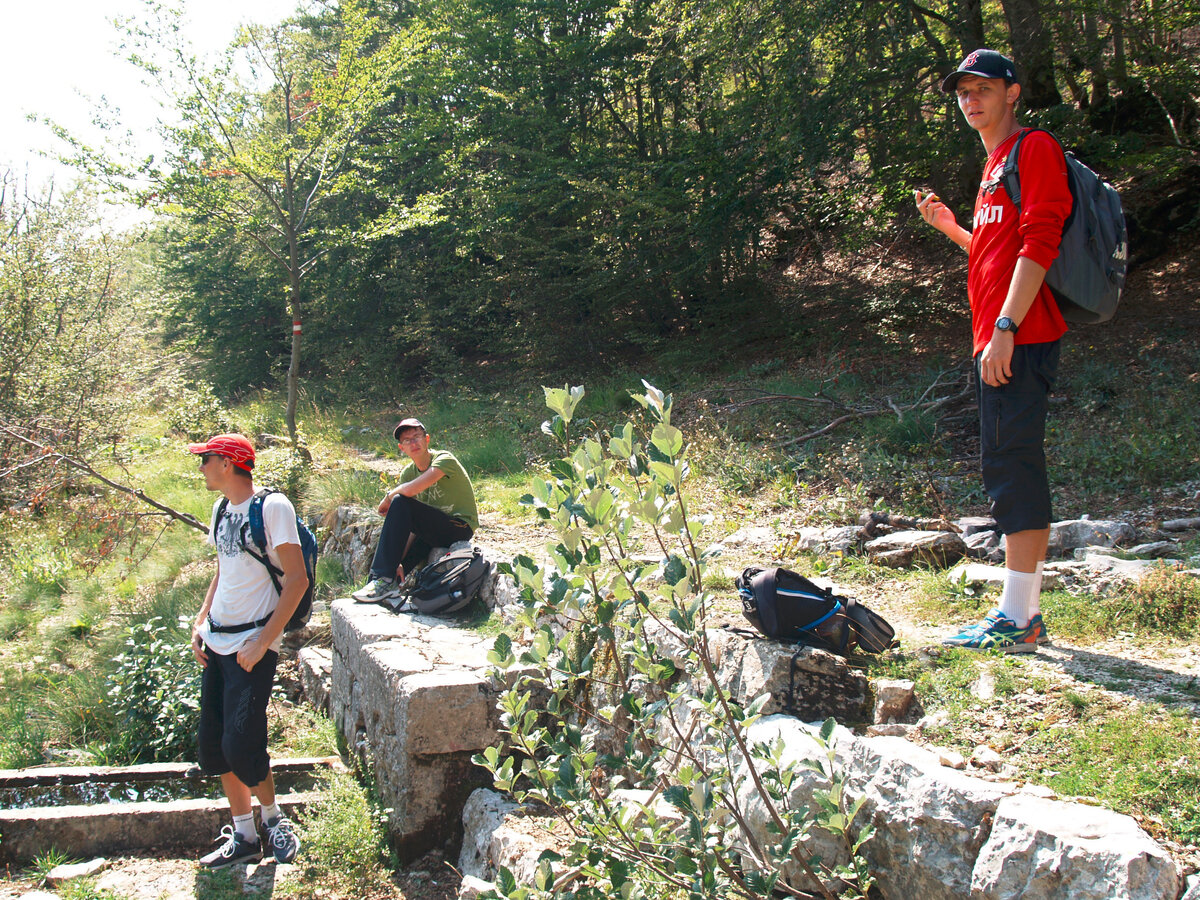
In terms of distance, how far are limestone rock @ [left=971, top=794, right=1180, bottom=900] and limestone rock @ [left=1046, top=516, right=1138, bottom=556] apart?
2.70 metres

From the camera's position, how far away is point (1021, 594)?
2904 mm

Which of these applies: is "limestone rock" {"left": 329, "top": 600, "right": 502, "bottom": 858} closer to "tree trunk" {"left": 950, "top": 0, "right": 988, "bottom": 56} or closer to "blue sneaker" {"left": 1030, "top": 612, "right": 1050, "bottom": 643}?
"blue sneaker" {"left": 1030, "top": 612, "right": 1050, "bottom": 643}

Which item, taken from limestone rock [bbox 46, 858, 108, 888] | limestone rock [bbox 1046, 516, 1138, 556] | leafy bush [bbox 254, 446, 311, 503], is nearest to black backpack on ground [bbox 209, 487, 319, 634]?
limestone rock [bbox 46, 858, 108, 888]

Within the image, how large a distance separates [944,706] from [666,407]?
5.02 ft

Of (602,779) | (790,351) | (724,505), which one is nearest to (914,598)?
(602,779)

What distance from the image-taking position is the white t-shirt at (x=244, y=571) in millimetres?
3797

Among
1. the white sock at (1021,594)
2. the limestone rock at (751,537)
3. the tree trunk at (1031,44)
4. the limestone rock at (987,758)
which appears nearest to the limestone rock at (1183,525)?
the limestone rock at (751,537)

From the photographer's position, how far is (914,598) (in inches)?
148

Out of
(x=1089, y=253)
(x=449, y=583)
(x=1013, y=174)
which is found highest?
(x=1013, y=174)

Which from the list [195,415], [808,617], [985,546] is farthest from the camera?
[195,415]

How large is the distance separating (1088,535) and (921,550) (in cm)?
101

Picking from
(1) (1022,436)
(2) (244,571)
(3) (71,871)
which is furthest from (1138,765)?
(3) (71,871)

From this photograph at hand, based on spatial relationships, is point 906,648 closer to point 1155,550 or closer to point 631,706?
point 631,706

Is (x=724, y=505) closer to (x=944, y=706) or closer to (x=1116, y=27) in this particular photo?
(x=944, y=706)
